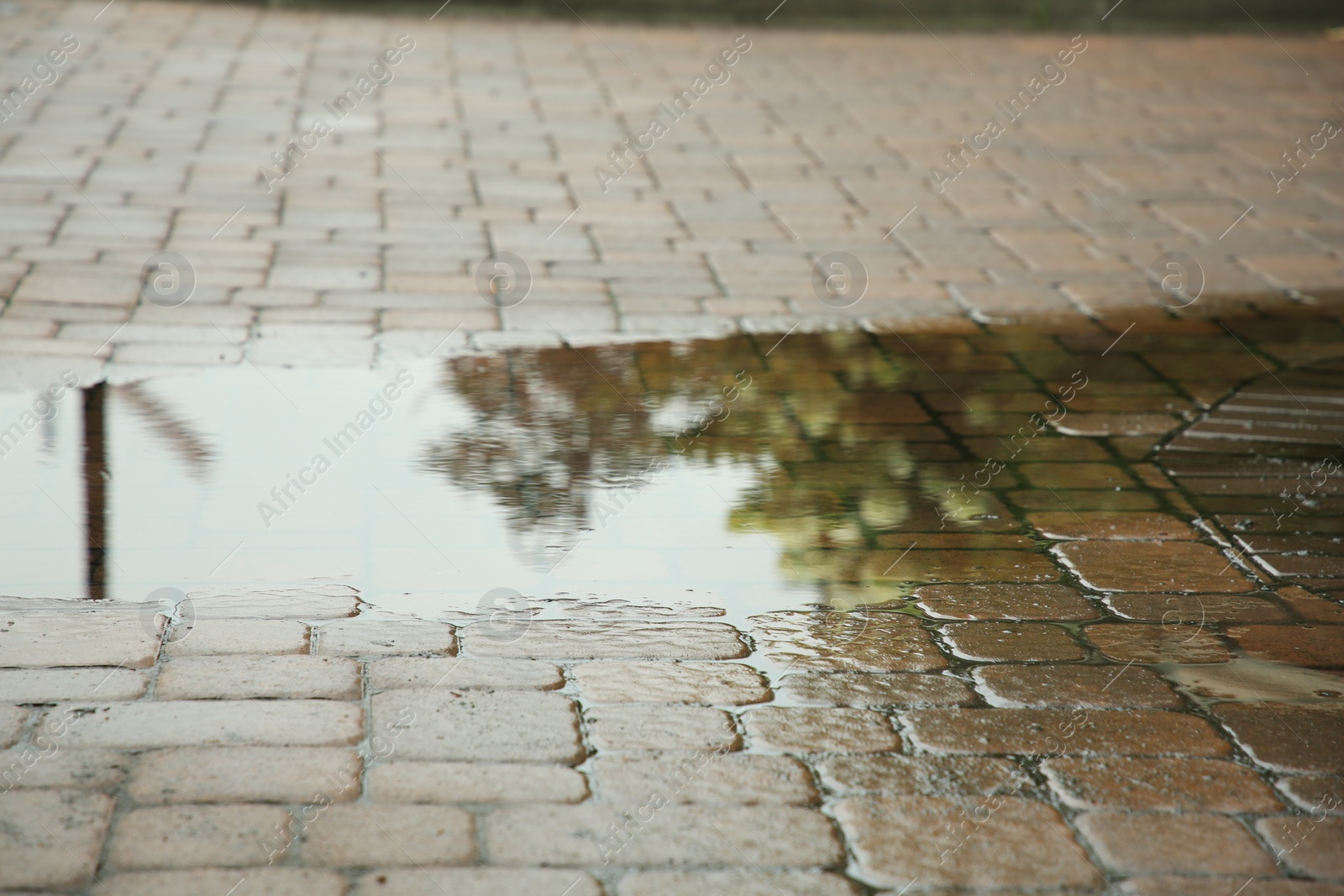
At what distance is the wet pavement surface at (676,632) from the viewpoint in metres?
2.46

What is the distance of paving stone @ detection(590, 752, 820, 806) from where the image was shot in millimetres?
2602

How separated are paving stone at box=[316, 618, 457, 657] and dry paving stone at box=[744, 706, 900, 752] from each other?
2.46 feet

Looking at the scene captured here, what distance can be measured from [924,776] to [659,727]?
55 centimetres

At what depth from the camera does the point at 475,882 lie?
2328 millimetres

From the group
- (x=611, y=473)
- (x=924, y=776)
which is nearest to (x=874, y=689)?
(x=924, y=776)

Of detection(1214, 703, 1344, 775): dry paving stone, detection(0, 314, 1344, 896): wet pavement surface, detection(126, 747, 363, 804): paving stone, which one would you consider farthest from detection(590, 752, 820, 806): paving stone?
detection(1214, 703, 1344, 775): dry paving stone

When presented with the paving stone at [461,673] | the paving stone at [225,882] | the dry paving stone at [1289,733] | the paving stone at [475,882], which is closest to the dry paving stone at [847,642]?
the paving stone at [461,673]

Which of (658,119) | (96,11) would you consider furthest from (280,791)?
(96,11)

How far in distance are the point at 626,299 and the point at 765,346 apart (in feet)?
2.32

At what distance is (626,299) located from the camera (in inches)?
224

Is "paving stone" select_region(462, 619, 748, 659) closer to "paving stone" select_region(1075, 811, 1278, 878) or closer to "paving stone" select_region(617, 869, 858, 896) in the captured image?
"paving stone" select_region(617, 869, 858, 896)

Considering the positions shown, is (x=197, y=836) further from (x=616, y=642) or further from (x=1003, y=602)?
(x=1003, y=602)

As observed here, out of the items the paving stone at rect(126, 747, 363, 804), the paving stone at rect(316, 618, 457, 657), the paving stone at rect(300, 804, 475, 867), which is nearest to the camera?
the paving stone at rect(300, 804, 475, 867)

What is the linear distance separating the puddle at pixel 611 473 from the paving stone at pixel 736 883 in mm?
1030
